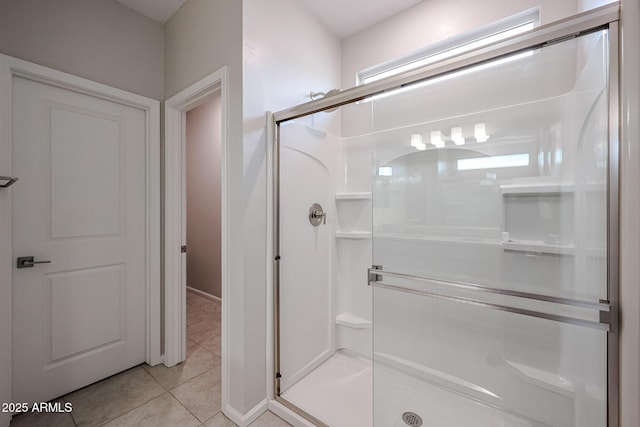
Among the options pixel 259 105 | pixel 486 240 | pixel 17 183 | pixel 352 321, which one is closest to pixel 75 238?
pixel 17 183

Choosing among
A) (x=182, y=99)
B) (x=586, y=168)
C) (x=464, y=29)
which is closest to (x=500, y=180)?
(x=586, y=168)

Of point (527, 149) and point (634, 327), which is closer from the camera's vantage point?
point (634, 327)

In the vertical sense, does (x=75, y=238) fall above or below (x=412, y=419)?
above

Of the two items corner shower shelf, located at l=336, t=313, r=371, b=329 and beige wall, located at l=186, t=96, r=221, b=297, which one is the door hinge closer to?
corner shower shelf, located at l=336, t=313, r=371, b=329

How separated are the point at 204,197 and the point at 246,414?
2.74 metres

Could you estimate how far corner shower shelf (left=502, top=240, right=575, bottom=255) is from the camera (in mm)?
1049

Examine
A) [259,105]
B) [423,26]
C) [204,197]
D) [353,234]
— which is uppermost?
[423,26]

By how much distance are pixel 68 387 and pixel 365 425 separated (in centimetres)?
188

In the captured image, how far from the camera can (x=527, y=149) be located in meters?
1.18

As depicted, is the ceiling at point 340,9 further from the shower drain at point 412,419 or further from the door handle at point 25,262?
the shower drain at point 412,419

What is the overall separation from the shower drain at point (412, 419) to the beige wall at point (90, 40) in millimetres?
2674

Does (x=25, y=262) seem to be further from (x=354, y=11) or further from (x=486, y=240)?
(x=354, y=11)

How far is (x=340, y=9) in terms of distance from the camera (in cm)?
200

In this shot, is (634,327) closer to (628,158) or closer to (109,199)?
(628,158)
